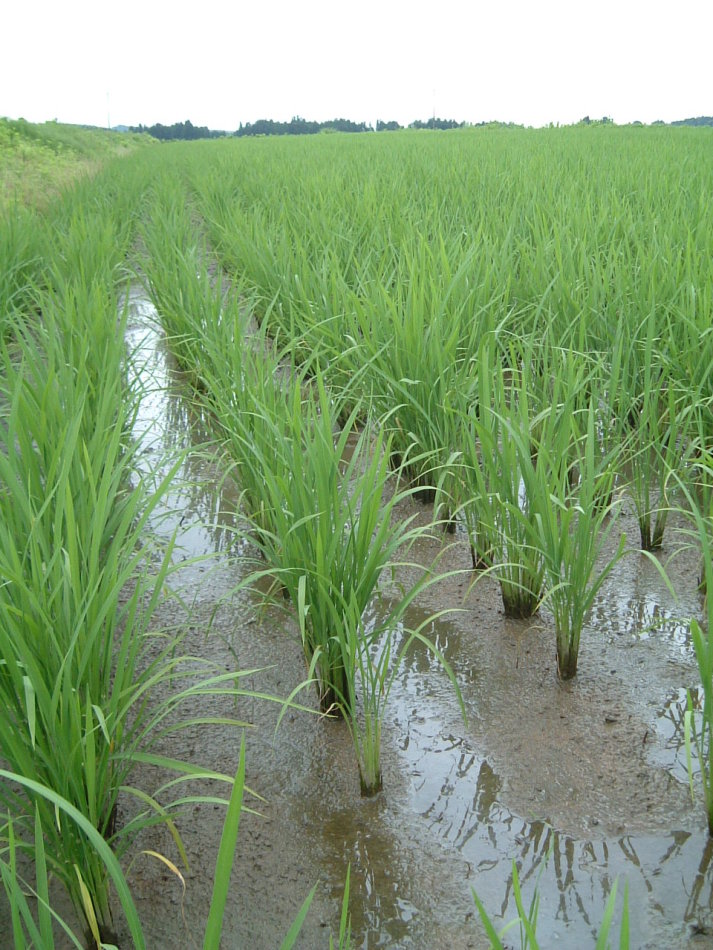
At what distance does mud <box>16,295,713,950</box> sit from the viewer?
45.7 inches

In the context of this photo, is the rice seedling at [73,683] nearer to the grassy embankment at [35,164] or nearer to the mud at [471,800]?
the mud at [471,800]

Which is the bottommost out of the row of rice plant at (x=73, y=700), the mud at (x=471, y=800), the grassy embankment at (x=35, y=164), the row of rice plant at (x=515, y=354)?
the mud at (x=471, y=800)

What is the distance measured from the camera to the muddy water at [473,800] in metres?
1.16

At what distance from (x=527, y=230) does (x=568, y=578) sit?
2926mm

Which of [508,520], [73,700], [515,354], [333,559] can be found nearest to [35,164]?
[515,354]

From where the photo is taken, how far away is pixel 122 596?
2.10 m

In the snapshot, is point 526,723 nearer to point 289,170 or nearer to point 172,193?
point 172,193

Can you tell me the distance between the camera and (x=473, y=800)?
134cm

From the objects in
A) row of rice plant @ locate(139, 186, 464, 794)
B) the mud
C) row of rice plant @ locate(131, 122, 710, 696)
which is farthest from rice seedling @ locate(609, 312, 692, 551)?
row of rice plant @ locate(139, 186, 464, 794)

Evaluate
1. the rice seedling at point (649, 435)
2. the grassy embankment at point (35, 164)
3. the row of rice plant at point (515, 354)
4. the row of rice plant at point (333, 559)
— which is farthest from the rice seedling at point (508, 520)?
the grassy embankment at point (35, 164)

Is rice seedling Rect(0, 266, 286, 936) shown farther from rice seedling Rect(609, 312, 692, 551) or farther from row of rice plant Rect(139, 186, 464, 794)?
rice seedling Rect(609, 312, 692, 551)

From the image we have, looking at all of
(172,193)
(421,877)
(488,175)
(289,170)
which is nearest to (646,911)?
(421,877)

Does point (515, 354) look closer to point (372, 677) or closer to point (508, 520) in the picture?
point (508, 520)

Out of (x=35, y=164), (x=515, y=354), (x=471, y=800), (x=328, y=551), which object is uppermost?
(x=35, y=164)
